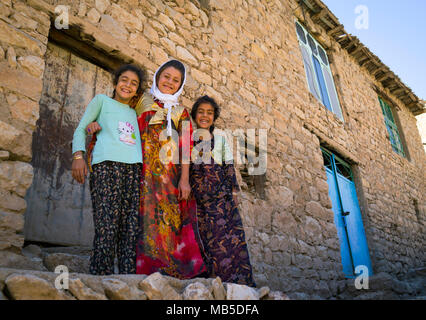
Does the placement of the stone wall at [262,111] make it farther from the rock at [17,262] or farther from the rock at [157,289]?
the rock at [157,289]

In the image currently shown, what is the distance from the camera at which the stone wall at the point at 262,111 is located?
80.8 inches

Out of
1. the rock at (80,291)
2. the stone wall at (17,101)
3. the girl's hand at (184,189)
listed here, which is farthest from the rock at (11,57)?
the rock at (80,291)

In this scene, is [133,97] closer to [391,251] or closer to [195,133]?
[195,133]

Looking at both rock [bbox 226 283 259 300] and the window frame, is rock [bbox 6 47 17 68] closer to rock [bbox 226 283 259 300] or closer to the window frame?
rock [bbox 226 283 259 300]

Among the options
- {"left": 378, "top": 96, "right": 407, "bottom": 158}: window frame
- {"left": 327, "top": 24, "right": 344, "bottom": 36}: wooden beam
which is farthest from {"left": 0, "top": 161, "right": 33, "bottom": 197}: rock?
{"left": 378, "top": 96, "right": 407, "bottom": 158}: window frame

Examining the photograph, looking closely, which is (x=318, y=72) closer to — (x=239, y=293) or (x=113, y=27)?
(x=113, y=27)

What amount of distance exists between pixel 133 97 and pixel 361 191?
16.6ft

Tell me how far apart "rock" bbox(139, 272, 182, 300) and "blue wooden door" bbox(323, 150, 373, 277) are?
4254 mm

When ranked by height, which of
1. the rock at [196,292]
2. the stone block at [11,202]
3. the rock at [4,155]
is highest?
the rock at [4,155]

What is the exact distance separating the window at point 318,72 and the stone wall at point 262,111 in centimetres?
22

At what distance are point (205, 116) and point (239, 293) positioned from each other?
4.91 feet

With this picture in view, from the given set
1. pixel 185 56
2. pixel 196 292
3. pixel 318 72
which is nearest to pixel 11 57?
pixel 185 56

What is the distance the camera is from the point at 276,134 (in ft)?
14.0

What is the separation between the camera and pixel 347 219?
539 cm
